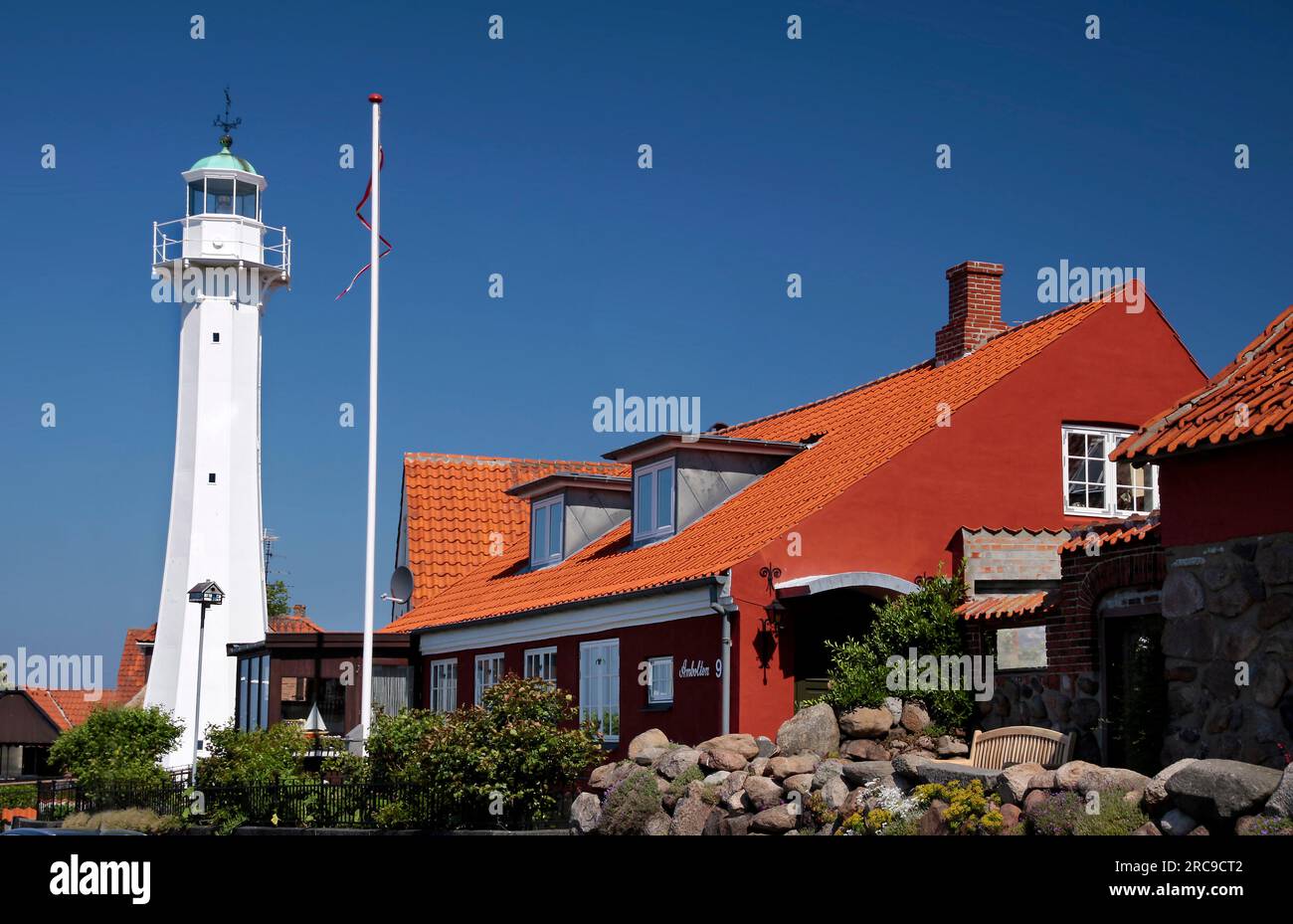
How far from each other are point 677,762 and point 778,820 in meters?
2.55

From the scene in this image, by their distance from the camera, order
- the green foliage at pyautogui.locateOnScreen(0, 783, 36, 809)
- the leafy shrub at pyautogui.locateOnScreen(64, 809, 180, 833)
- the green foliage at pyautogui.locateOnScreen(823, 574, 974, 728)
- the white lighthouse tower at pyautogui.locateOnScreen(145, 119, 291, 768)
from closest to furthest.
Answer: the green foliage at pyautogui.locateOnScreen(823, 574, 974, 728)
the leafy shrub at pyautogui.locateOnScreen(64, 809, 180, 833)
the green foliage at pyautogui.locateOnScreen(0, 783, 36, 809)
the white lighthouse tower at pyautogui.locateOnScreen(145, 119, 291, 768)

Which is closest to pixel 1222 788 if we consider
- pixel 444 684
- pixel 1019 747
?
pixel 1019 747

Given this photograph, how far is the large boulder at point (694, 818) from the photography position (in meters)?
17.9

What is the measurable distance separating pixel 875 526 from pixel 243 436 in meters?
26.8

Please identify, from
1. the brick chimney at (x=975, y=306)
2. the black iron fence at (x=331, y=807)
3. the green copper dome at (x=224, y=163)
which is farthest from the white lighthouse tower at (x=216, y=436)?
the brick chimney at (x=975, y=306)

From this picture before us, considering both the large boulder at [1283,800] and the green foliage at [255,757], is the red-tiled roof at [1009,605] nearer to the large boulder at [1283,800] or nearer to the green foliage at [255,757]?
the large boulder at [1283,800]

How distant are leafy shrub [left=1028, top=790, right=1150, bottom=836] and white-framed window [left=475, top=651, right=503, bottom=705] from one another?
16091 millimetres

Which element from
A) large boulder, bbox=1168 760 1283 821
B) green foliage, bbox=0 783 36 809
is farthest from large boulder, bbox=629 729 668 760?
green foliage, bbox=0 783 36 809

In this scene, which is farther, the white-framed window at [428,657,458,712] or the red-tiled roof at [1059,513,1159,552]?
the white-framed window at [428,657,458,712]

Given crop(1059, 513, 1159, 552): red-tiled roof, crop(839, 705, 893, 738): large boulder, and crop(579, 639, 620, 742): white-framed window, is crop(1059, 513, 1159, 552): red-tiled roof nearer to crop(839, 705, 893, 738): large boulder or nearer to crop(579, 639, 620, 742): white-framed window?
crop(839, 705, 893, 738): large boulder

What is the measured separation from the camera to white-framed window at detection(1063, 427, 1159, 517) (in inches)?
936

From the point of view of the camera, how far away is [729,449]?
2680 cm

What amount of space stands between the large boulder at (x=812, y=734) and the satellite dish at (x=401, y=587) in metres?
16.2

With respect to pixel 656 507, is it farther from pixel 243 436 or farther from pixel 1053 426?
pixel 243 436
